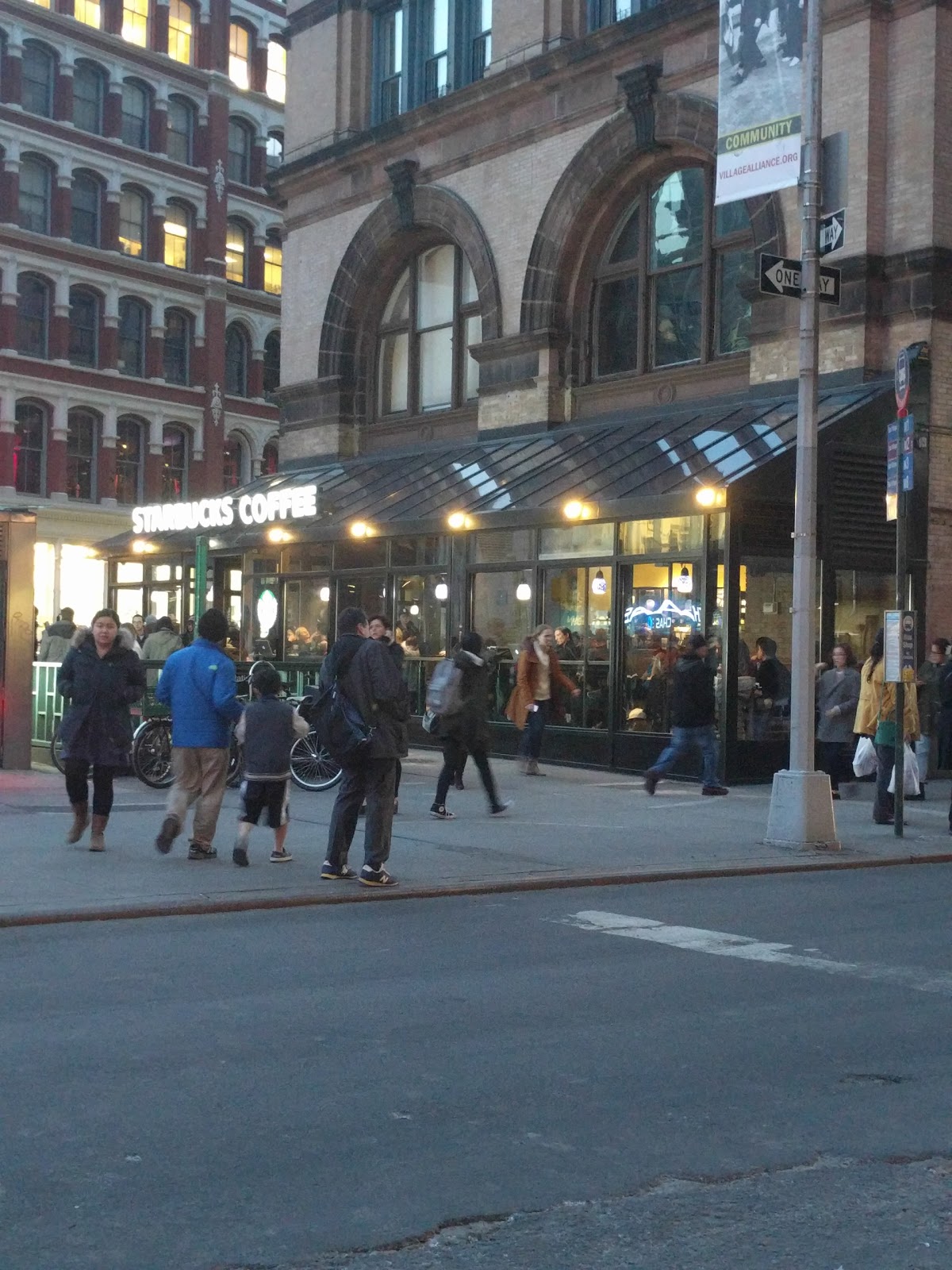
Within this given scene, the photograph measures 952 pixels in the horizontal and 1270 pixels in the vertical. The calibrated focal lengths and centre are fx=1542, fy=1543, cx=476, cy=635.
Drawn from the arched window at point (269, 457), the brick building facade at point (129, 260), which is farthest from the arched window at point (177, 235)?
the arched window at point (269, 457)

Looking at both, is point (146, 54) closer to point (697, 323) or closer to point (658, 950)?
point (697, 323)

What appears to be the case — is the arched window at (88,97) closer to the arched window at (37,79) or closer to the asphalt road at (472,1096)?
the arched window at (37,79)

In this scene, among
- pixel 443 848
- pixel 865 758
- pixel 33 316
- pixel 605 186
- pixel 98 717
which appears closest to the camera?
pixel 98 717

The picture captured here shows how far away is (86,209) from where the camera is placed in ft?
151

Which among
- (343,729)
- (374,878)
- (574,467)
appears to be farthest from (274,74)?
(374,878)

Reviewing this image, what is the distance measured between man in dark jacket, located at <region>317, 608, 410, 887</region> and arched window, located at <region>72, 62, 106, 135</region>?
39.5m

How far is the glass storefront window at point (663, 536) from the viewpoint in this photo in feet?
61.8

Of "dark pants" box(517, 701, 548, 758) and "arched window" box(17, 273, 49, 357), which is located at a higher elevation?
"arched window" box(17, 273, 49, 357)

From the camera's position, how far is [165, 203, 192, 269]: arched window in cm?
4834

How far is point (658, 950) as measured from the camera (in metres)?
8.68

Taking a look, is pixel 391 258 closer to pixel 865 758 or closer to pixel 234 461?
pixel 865 758

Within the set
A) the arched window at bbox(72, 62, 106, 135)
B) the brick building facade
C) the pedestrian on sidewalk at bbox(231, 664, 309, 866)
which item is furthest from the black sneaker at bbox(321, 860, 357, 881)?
the arched window at bbox(72, 62, 106, 135)

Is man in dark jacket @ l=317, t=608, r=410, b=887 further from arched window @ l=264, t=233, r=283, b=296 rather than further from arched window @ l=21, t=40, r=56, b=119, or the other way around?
arched window @ l=264, t=233, r=283, b=296

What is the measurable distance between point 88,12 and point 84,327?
30.5ft
